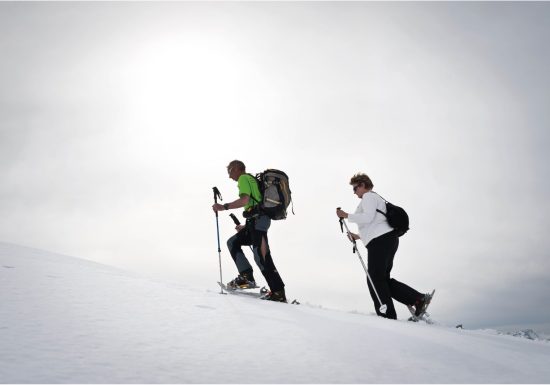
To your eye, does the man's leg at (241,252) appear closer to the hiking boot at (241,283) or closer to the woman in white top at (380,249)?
the hiking boot at (241,283)

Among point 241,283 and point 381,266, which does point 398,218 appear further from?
point 241,283

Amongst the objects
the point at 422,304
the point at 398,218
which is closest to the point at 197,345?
the point at 398,218

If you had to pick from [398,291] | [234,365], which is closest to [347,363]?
[234,365]

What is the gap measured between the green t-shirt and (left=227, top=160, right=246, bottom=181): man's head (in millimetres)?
335

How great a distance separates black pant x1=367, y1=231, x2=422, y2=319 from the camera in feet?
19.0

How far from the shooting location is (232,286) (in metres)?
6.63

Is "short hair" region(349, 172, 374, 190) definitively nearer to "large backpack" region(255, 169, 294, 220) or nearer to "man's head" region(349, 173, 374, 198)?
"man's head" region(349, 173, 374, 198)

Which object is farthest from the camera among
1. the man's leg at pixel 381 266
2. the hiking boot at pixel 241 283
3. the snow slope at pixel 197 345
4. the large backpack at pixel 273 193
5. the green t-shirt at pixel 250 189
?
the hiking boot at pixel 241 283

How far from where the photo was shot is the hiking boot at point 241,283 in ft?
21.6

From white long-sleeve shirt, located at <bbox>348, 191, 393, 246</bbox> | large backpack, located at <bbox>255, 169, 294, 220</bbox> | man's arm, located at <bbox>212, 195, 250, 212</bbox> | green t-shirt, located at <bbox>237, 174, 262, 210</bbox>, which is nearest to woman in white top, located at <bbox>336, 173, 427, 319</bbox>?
white long-sleeve shirt, located at <bbox>348, 191, 393, 246</bbox>

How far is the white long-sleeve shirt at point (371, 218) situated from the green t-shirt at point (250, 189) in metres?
1.48

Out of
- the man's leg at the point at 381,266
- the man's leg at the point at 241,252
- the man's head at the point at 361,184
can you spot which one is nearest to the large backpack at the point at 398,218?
the man's leg at the point at 381,266

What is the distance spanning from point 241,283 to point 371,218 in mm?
2376

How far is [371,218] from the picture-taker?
5801mm
